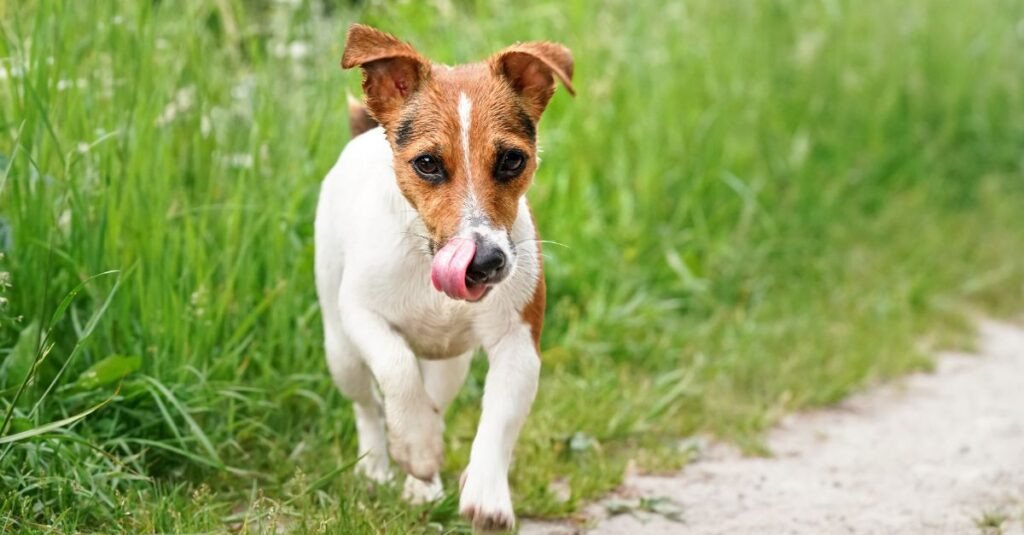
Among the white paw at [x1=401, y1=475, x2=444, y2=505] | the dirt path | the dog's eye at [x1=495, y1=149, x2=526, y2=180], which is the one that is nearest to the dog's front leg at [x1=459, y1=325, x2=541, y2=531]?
the dog's eye at [x1=495, y1=149, x2=526, y2=180]

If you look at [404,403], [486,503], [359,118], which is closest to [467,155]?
[404,403]

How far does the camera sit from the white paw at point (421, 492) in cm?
420

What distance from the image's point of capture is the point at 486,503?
137 inches

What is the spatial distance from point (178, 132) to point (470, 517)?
225 cm

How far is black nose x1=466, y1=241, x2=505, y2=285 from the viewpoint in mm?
3398

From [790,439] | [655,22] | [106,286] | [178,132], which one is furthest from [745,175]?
[106,286]

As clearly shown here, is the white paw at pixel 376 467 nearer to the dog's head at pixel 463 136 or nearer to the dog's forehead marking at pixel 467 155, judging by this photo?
the dog's head at pixel 463 136

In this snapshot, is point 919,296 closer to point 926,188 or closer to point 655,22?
point 926,188

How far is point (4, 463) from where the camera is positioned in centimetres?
369

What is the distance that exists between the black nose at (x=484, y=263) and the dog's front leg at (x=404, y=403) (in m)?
0.46

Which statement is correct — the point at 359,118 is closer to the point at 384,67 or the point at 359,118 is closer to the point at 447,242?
the point at 384,67

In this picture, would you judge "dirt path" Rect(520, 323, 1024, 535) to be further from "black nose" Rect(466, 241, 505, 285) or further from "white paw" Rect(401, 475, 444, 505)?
"black nose" Rect(466, 241, 505, 285)

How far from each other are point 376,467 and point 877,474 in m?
1.91

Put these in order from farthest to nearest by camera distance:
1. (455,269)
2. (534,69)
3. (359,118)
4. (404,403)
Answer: (359,118) < (534,69) < (404,403) < (455,269)
